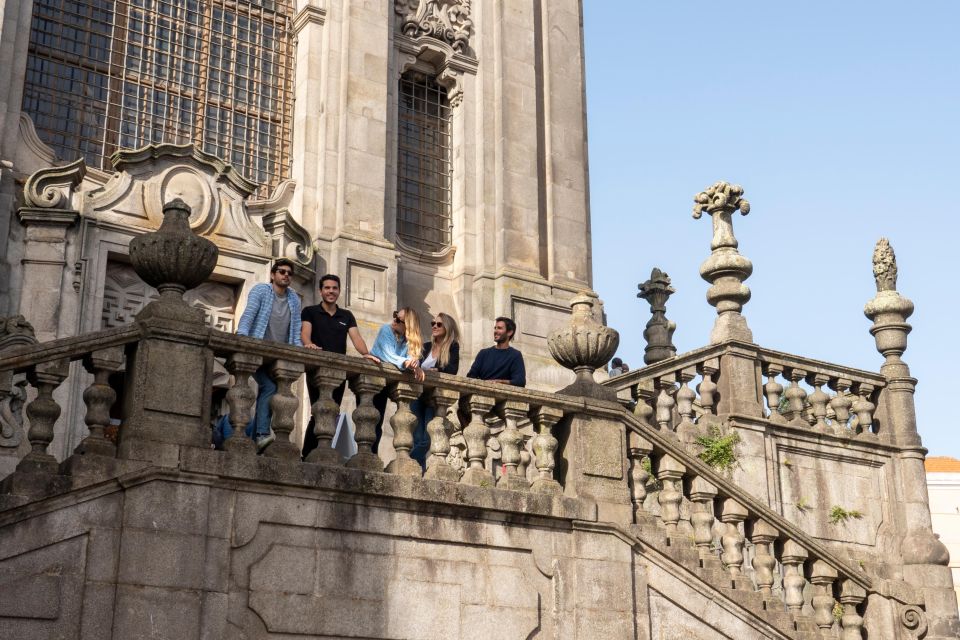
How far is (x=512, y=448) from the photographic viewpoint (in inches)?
438

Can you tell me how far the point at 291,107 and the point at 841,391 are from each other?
800 cm

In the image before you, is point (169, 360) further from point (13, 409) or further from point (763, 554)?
point (763, 554)

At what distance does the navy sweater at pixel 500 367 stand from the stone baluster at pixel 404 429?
1.14 metres

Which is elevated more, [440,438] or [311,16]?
[311,16]

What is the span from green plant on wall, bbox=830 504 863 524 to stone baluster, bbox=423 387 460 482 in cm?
723

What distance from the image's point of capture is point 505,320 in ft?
38.4

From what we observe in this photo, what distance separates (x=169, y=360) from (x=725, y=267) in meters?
9.14

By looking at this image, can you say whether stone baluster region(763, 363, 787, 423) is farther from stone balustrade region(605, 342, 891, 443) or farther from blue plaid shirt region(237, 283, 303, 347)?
blue plaid shirt region(237, 283, 303, 347)

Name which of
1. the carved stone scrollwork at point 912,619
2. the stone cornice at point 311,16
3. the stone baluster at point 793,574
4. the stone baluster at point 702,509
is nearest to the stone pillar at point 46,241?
the stone cornice at point 311,16

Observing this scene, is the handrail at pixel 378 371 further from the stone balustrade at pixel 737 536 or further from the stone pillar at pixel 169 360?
the stone balustrade at pixel 737 536

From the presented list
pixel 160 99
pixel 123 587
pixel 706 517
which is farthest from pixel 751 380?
pixel 123 587

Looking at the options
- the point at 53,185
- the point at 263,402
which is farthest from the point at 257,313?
the point at 53,185

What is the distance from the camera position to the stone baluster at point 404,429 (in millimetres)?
10359

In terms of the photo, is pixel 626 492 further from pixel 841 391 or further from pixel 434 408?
pixel 841 391
